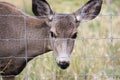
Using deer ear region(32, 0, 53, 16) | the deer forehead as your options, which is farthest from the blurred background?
deer ear region(32, 0, 53, 16)

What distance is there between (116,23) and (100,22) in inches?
41.0

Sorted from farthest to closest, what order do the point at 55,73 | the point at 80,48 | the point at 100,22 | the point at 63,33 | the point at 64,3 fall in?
1. the point at 64,3
2. the point at 100,22
3. the point at 80,48
4. the point at 55,73
5. the point at 63,33

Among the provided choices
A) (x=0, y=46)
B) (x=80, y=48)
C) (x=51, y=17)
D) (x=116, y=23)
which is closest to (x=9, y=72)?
(x=0, y=46)

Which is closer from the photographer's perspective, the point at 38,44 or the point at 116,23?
the point at 38,44

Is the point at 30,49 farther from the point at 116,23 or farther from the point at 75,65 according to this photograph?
the point at 116,23

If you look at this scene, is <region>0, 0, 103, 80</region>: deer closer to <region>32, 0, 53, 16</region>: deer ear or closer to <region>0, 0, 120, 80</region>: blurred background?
<region>32, 0, 53, 16</region>: deer ear

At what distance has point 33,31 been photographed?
384 inches

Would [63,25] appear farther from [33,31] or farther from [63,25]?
[33,31]

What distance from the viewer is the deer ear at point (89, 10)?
31.8ft

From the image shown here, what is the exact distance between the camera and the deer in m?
9.38

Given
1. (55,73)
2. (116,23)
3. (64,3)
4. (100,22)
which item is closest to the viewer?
(55,73)

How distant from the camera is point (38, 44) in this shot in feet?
31.9

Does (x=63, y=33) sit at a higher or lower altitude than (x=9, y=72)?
higher

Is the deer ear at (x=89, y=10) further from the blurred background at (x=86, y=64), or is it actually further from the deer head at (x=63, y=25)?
the blurred background at (x=86, y=64)
